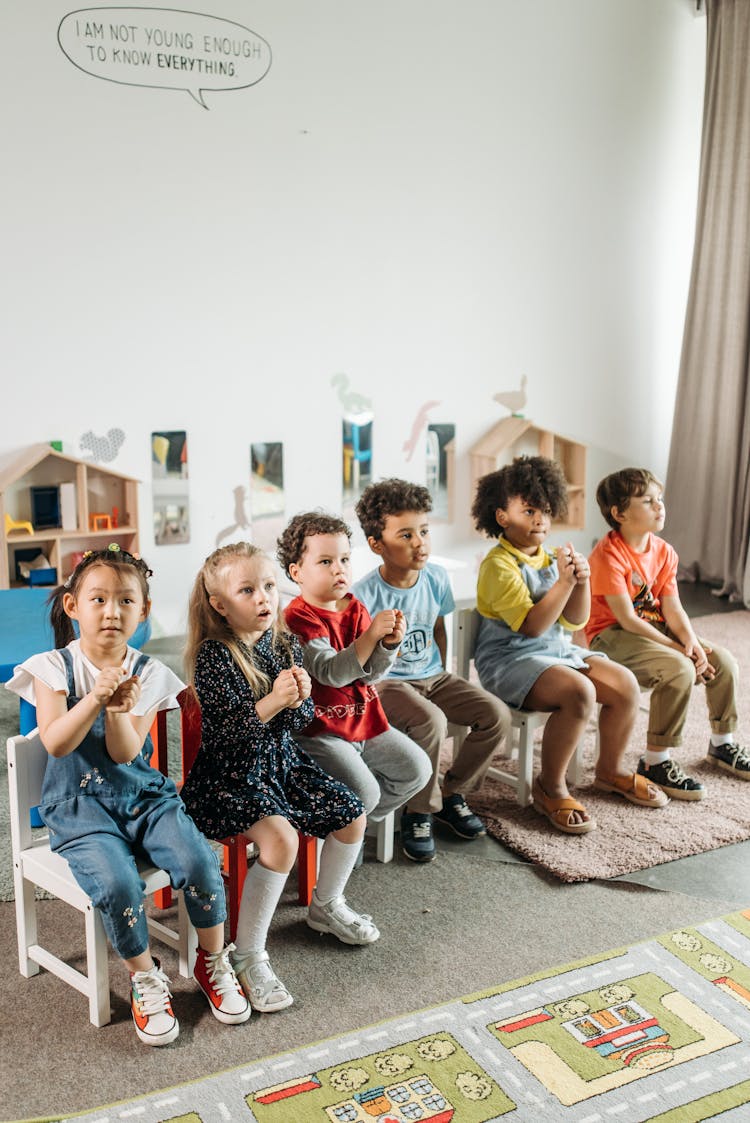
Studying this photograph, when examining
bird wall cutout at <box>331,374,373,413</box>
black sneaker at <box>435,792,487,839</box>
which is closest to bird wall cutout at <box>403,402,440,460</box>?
bird wall cutout at <box>331,374,373,413</box>

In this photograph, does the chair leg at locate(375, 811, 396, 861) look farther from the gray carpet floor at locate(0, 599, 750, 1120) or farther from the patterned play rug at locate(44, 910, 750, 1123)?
the patterned play rug at locate(44, 910, 750, 1123)

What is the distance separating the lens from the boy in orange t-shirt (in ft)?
8.93

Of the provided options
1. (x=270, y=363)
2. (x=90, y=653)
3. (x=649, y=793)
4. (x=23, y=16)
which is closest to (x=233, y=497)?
Result: (x=270, y=363)

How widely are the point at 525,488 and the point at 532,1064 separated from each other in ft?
4.26

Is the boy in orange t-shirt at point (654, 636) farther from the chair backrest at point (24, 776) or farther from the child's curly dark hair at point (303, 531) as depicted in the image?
the chair backrest at point (24, 776)

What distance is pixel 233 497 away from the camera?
3.98 metres

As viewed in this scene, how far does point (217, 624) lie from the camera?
2.01 meters

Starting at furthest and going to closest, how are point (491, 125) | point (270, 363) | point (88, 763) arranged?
point (491, 125) → point (270, 363) → point (88, 763)

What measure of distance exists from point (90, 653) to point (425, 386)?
2658 mm

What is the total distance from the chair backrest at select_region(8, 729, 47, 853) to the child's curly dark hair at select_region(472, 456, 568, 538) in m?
1.26

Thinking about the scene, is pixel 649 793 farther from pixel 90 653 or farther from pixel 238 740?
pixel 90 653

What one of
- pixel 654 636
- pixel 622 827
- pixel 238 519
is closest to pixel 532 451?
pixel 238 519

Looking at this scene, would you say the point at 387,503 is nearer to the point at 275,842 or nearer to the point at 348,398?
the point at 275,842

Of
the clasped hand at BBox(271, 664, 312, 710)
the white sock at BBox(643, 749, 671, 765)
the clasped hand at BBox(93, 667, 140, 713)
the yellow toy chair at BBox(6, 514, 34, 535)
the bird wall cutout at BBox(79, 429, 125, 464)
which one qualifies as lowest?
the white sock at BBox(643, 749, 671, 765)
